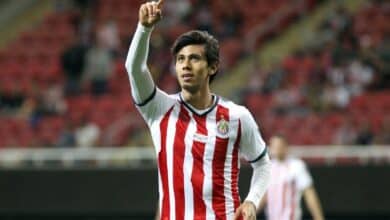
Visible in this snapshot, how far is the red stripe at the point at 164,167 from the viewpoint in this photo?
5.51 m

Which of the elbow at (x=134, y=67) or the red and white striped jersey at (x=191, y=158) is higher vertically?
the elbow at (x=134, y=67)

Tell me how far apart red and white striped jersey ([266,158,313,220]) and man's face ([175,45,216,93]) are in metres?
4.78

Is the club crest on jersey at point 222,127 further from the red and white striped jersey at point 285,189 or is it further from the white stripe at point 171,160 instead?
the red and white striped jersey at point 285,189

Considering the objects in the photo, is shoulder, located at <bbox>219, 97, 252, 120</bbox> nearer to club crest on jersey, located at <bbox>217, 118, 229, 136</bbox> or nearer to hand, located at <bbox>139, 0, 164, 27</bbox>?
club crest on jersey, located at <bbox>217, 118, 229, 136</bbox>

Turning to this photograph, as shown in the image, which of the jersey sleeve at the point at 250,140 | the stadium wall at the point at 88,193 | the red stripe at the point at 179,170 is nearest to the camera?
the red stripe at the point at 179,170

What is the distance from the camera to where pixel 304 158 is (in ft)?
47.8

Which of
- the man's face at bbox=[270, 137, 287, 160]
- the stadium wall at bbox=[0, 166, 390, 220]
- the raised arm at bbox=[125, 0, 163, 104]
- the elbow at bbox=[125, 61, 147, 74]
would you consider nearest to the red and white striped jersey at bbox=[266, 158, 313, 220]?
the man's face at bbox=[270, 137, 287, 160]

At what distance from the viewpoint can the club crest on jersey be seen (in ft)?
18.4

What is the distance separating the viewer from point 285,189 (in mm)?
10328

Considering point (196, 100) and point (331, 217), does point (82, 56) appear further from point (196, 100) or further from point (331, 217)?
point (196, 100)

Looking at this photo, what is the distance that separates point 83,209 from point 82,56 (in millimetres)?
3664

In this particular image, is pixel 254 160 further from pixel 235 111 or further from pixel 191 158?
pixel 191 158

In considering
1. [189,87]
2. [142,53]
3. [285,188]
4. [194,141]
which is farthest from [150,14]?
[285,188]

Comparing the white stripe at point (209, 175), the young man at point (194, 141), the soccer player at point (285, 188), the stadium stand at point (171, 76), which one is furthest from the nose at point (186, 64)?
the stadium stand at point (171, 76)
